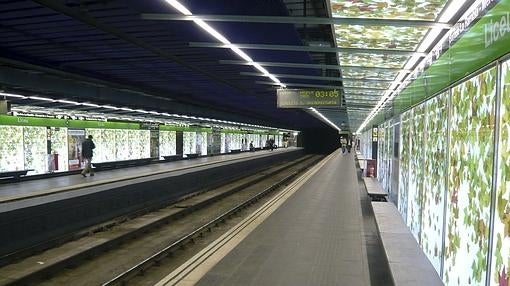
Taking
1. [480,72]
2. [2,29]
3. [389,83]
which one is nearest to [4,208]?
[2,29]

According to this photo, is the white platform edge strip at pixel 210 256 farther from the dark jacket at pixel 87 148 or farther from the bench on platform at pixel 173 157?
the bench on platform at pixel 173 157

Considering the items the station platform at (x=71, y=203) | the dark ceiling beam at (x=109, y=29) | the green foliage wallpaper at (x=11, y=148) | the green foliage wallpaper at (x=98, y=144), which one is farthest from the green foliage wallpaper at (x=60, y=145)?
the dark ceiling beam at (x=109, y=29)

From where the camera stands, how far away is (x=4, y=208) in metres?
8.80

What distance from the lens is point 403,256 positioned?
19.9ft

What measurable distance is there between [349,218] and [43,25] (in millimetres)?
7743

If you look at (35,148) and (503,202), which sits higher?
(503,202)

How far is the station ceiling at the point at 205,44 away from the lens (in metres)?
6.13

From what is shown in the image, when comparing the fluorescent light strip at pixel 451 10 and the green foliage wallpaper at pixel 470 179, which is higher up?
the fluorescent light strip at pixel 451 10

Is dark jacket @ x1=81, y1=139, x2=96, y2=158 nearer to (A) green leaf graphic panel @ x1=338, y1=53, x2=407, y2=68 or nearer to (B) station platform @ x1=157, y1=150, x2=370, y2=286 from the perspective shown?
(B) station platform @ x1=157, y1=150, x2=370, y2=286

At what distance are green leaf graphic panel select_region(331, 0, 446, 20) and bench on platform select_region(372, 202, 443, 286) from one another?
9.92 ft

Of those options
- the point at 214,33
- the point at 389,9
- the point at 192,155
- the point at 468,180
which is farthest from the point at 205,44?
the point at 192,155

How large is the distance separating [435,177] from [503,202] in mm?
2197

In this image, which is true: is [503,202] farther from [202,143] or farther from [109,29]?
[202,143]

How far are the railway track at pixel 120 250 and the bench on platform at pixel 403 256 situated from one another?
4.26 m
